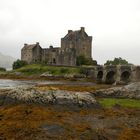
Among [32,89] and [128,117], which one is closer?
[128,117]

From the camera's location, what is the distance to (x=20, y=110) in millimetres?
24844

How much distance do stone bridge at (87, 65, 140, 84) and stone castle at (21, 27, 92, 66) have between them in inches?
593

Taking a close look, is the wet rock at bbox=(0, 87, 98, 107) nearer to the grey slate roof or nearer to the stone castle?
the stone castle

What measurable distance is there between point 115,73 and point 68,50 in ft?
86.3

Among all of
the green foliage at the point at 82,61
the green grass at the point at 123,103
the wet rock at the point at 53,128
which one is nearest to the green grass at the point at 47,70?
the green foliage at the point at 82,61

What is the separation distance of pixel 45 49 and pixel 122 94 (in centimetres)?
9731

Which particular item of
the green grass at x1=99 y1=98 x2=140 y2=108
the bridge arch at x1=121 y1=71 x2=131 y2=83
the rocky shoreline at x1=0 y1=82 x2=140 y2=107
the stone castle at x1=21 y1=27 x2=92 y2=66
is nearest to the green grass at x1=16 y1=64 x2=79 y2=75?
the stone castle at x1=21 y1=27 x2=92 y2=66

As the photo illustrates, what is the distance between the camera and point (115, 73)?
97.4m

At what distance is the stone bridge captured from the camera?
90.2 metres

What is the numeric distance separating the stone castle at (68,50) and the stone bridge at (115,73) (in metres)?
15.1

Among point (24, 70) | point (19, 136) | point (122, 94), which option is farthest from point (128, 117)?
point (24, 70)

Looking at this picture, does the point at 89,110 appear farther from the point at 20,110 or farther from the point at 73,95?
the point at 20,110

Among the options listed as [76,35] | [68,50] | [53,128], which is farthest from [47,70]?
[53,128]

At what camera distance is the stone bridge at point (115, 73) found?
296ft
